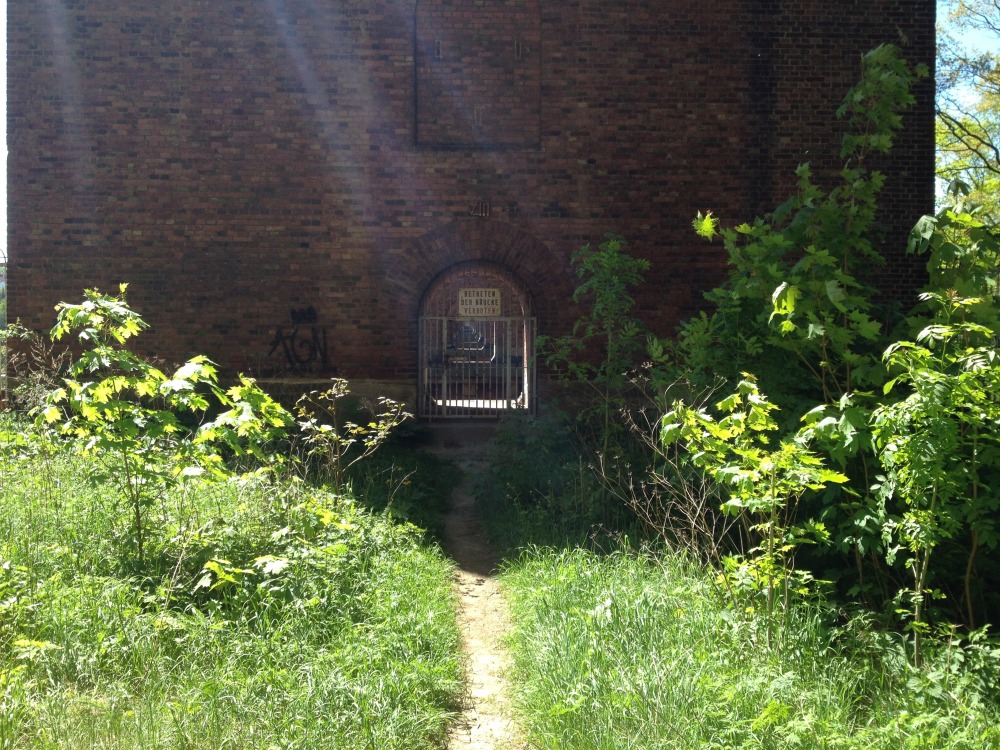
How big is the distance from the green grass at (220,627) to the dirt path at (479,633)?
0.47 feet

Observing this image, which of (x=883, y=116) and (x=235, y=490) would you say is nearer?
(x=883, y=116)

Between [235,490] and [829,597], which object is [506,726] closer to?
[829,597]

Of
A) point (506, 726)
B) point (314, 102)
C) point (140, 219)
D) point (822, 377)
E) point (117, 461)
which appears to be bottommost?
point (506, 726)

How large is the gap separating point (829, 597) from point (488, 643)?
2.03 metres

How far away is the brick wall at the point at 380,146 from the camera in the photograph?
12.0 m

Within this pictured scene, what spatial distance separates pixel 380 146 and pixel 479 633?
8.03 meters

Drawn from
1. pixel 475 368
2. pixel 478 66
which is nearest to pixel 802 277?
pixel 478 66

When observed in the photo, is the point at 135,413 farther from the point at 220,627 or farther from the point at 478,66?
the point at 478,66

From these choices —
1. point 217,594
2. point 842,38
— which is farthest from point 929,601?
point 842,38

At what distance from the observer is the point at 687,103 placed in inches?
485

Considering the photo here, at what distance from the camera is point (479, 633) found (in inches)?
223

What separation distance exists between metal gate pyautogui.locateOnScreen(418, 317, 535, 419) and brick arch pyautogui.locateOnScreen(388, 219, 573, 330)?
0.39 m

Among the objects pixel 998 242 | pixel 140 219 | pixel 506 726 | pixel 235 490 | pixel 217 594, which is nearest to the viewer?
pixel 506 726

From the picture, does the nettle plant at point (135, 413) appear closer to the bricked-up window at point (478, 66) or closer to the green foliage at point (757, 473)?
the green foliage at point (757, 473)
